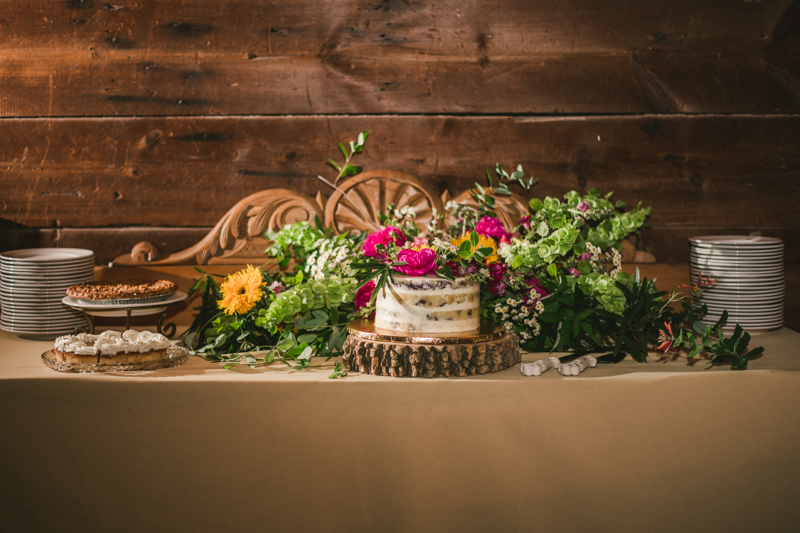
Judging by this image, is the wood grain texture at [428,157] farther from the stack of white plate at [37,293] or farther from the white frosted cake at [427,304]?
the white frosted cake at [427,304]

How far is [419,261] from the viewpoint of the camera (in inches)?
42.9

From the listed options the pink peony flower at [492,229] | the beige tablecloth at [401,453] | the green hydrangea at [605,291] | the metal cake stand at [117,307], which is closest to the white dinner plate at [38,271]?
the metal cake stand at [117,307]

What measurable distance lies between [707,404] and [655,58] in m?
0.95

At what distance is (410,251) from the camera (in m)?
1.10

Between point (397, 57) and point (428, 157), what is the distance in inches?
10.8

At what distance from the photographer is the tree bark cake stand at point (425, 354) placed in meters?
1.05

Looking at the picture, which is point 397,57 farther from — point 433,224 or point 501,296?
point 501,296

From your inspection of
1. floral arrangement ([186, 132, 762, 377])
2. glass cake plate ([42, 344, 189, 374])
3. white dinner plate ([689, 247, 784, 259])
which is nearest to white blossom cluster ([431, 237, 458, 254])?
floral arrangement ([186, 132, 762, 377])

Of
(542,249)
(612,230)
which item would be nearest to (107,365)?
(542,249)

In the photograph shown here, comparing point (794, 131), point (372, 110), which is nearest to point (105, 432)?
point (372, 110)

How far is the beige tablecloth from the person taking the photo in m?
1.04

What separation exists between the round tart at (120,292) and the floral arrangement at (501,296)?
11 centimetres

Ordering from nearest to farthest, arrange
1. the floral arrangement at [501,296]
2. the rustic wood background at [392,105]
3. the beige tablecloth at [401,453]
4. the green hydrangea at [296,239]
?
the beige tablecloth at [401,453], the floral arrangement at [501,296], the green hydrangea at [296,239], the rustic wood background at [392,105]

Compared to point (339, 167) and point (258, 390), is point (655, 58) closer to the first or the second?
point (339, 167)
